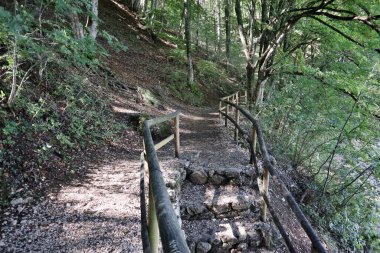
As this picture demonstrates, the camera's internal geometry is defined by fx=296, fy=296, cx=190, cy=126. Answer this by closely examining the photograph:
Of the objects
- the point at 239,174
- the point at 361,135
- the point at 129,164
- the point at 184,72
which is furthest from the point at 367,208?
the point at 184,72

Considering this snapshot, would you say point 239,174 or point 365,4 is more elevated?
point 365,4

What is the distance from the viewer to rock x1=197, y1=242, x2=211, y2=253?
4.59 meters

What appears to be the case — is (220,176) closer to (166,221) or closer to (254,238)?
(254,238)

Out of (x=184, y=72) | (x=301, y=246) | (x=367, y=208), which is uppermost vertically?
(x=184, y=72)

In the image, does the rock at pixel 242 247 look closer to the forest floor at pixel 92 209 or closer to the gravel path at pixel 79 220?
the forest floor at pixel 92 209

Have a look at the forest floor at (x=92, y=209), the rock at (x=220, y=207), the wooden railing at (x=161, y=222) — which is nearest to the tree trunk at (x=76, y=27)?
the forest floor at (x=92, y=209)

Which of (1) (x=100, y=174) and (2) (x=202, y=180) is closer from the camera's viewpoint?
(1) (x=100, y=174)

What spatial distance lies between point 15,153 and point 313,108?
28.3ft

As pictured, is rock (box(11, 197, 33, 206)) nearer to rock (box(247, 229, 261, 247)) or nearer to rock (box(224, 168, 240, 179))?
rock (box(247, 229, 261, 247))

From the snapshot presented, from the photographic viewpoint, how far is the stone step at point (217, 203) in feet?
17.2

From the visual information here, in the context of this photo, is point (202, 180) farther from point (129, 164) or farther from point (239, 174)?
point (129, 164)

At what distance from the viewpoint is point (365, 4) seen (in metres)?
7.63

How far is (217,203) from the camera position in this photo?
537 centimetres

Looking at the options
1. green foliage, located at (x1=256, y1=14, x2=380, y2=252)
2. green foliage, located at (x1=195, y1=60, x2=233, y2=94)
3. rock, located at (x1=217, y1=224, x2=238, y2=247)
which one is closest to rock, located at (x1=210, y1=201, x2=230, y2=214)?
rock, located at (x1=217, y1=224, x2=238, y2=247)
